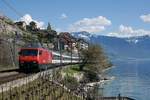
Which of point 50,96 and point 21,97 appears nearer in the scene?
point 21,97

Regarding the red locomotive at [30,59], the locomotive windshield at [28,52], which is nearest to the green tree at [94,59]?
the red locomotive at [30,59]

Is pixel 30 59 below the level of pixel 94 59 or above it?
above

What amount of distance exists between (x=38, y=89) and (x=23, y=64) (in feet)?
45.0

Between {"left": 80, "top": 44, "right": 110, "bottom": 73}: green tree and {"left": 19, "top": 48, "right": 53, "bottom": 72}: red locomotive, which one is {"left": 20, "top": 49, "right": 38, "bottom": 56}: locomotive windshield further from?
{"left": 80, "top": 44, "right": 110, "bottom": 73}: green tree

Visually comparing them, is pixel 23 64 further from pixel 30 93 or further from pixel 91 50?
pixel 91 50

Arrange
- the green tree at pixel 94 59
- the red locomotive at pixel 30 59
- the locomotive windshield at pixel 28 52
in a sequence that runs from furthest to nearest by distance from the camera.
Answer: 1. the green tree at pixel 94 59
2. the locomotive windshield at pixel 28 52
3. the red locomotive at pixel 30 59

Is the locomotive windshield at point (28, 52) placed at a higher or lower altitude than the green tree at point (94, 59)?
higher

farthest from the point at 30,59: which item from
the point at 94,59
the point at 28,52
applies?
the point at 94,59

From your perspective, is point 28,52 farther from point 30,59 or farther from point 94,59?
point 94,59

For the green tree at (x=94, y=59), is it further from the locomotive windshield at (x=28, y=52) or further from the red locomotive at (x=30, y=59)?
the locomotive windshield at (x=28, y=52)

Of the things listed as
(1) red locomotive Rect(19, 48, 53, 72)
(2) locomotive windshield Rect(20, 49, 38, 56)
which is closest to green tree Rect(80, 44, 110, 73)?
(1) red locomotive Rect(19, 48, 53, 72)

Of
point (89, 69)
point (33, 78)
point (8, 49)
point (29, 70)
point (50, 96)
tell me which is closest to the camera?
point (50, 96)

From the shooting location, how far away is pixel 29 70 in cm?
4572

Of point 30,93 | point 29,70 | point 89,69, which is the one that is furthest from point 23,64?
point 89,69
